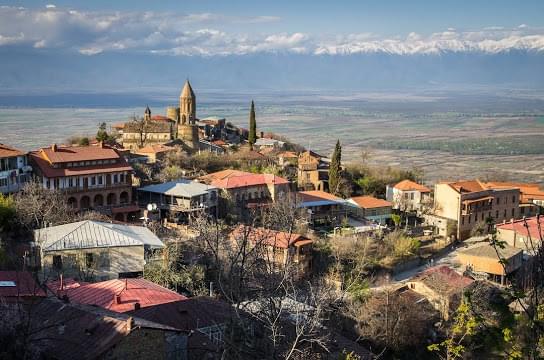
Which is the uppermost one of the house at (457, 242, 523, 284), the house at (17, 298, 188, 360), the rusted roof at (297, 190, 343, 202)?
the house at (17, 298, 188, 360)

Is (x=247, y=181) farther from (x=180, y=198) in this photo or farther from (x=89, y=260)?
(x=89, y=260)

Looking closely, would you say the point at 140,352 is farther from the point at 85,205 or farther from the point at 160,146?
the point at 160,146

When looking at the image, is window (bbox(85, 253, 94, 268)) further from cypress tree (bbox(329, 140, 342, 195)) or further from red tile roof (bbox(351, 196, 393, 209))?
cypress tree (bbox(329, 140, 342, 195))

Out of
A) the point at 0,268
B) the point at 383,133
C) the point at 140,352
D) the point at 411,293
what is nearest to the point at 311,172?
the point at 411,293

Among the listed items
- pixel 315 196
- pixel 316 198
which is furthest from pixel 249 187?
pixel 315 196

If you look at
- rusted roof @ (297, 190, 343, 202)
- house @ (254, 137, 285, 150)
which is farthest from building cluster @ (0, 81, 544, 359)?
house @ (254, 137, 285, 150)

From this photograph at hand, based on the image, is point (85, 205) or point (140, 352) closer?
point (140, 352)
